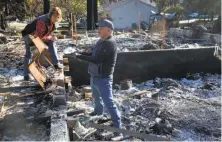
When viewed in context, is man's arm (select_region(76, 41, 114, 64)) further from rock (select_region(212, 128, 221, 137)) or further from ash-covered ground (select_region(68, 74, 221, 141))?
rock (select_region(212, 128, 221, 137))

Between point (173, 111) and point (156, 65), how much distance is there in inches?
223

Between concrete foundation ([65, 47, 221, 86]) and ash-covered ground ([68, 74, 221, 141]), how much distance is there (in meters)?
2.77

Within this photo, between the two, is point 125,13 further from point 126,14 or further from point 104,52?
point 104,52

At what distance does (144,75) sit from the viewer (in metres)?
12.8

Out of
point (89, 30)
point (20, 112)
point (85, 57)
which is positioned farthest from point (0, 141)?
point (89, 30)

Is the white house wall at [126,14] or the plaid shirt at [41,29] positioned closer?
the plaid shirt at [41,29]

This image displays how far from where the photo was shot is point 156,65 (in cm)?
1289

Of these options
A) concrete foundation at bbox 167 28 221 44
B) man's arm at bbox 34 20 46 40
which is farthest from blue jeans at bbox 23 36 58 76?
concrete foundation at bbox 167 28 221 44

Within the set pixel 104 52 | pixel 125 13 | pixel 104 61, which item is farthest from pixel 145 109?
pixel 125 13

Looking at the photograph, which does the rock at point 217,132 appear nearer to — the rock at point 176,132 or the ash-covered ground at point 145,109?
the ash-covered ground at point 145,109

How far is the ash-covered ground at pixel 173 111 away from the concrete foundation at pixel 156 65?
9.10 ft

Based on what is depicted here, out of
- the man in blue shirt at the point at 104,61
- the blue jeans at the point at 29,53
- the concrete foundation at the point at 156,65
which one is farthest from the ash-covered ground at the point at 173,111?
Result: the concrete foundation at the point at 156,65

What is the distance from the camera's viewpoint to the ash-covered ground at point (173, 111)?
6078 millimetres

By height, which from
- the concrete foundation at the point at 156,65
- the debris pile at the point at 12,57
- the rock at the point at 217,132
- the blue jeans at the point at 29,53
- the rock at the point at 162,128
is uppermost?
the blue jeans at the point at 29,53
